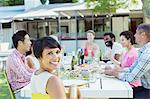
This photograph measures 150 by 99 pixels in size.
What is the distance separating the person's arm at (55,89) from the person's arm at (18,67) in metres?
1.76

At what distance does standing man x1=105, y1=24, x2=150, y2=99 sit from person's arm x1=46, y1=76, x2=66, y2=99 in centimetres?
148

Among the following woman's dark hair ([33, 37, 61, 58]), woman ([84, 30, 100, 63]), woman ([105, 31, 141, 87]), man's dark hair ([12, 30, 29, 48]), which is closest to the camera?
woman's dark hair ([33, 37, 61, 58])

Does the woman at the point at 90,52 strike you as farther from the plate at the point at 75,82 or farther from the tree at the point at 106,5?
the tree at the point at 106,5

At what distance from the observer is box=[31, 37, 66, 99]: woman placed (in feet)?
7.83

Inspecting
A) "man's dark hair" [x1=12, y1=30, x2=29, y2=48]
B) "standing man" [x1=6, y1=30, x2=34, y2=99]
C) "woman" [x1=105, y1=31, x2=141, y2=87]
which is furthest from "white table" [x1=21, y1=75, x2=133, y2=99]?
"man's dark hair" [x1=12, y1=30, x2=29, y2=48]

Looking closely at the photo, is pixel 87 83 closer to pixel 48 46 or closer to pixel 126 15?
pixel 48 46

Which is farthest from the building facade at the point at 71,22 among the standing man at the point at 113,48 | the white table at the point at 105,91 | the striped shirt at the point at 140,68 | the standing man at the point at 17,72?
the white table at the point at 105,91

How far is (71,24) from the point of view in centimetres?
2238

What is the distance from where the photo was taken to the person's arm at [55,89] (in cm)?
237

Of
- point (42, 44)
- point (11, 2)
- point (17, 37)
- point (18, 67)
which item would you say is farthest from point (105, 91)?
point (11, 2)

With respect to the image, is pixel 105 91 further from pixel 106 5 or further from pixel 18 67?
pixel 106 5

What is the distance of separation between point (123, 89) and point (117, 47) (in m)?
2.92

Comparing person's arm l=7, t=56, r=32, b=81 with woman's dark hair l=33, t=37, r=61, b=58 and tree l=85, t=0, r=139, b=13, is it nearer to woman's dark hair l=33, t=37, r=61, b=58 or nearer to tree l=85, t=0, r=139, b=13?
woman's dark hair l=33, t=37, r=61, b=58

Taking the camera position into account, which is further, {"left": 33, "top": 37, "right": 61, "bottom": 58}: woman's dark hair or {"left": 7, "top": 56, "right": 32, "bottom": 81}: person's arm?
{"left": 7, "top": 56, "right": 32, "bottom": 81}: person's arm
